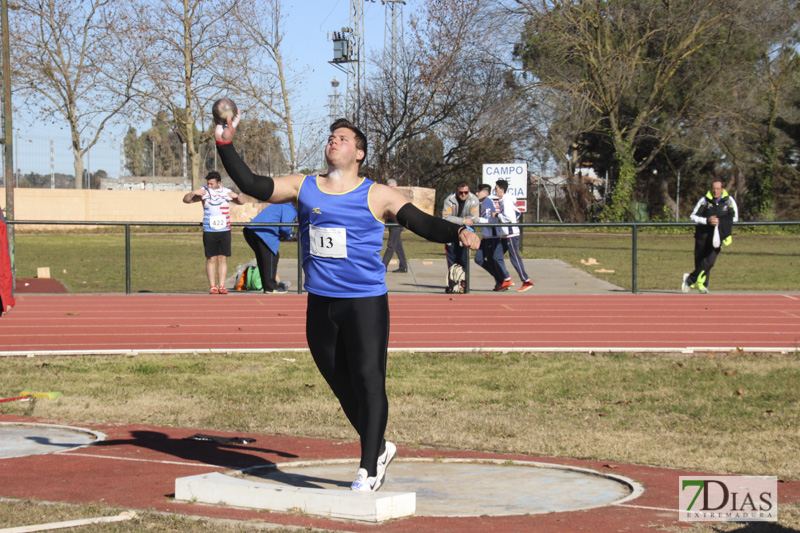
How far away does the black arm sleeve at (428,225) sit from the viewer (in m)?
5.06

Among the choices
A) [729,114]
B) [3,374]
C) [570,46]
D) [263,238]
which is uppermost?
[570,46]

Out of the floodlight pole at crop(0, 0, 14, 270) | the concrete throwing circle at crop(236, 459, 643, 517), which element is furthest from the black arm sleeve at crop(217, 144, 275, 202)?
the floodlight pole at crop(0, 0, 14, 270)

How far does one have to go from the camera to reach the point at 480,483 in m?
5.62

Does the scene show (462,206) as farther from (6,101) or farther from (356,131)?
(356,131)

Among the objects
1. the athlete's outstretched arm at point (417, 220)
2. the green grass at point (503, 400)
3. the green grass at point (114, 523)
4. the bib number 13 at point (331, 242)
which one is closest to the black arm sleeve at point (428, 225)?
the athlete's outstretched arm at point (417, 220)

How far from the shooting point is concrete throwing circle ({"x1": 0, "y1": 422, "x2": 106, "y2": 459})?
21.5 ft

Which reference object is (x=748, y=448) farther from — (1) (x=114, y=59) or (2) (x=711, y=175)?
(2) (x=711, y=175)

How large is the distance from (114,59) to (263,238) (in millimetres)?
33092

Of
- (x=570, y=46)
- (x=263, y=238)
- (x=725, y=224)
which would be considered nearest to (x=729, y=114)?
(x=570, y=46)

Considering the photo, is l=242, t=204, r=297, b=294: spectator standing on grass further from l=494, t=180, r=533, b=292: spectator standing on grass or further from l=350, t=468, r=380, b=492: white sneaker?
l=350, t=468, r=380, b=492: white sneaker

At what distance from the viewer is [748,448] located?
6.69 meters

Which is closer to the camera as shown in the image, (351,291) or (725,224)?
(351,291)

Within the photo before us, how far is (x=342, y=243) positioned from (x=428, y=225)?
481mm

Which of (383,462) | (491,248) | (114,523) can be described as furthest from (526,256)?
(114,523)
